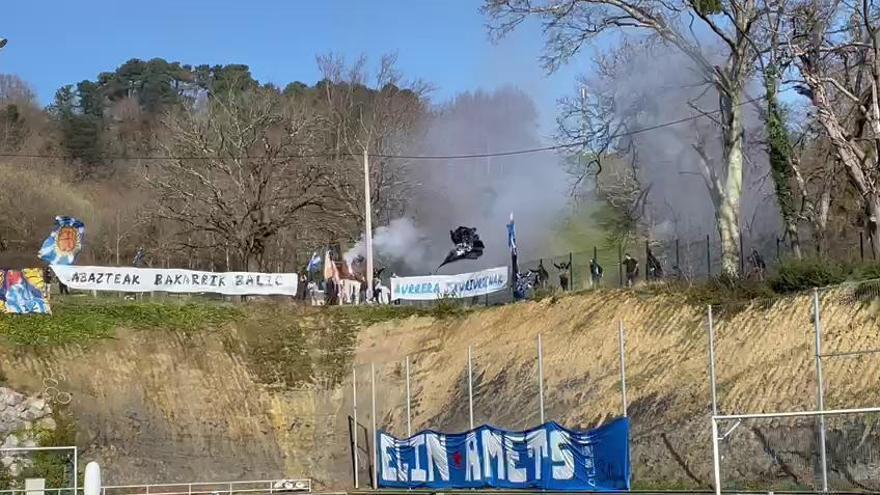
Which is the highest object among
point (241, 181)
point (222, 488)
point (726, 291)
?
point (241, 181)

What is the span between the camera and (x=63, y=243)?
1863 inches

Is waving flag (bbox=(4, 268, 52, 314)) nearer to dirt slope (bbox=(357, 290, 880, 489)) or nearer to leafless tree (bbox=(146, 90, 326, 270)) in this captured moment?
dirt slope (bbox=(357, 290, 880, 489))

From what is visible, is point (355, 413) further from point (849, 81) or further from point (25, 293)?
point (849, 81)

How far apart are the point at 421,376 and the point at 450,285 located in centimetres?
855

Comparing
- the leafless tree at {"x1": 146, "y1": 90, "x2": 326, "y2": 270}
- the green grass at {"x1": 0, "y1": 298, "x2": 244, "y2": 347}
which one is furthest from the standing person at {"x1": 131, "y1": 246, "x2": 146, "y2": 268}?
the green grass at {"x1": 0, "y1": 298, "x2": 244, "y2": 347}

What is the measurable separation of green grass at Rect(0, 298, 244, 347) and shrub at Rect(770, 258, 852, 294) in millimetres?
24511

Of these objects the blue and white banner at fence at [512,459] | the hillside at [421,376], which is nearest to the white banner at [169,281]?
the hillside at [421,376]

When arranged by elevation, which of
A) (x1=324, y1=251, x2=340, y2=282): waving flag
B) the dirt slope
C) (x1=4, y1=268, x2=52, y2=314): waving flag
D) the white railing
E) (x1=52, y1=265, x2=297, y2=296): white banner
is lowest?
the white railing

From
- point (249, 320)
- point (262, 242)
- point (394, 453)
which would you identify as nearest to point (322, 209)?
point (262, 242)

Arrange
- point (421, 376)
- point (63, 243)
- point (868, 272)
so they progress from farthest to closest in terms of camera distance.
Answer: point (63, 243) < point (421, 376) < point (868, 272)

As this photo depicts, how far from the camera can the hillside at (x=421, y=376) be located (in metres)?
26.0

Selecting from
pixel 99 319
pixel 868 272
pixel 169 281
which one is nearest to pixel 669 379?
pixel 868 272

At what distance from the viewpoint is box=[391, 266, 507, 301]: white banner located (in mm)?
46906

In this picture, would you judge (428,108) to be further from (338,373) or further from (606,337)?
(606,337)
